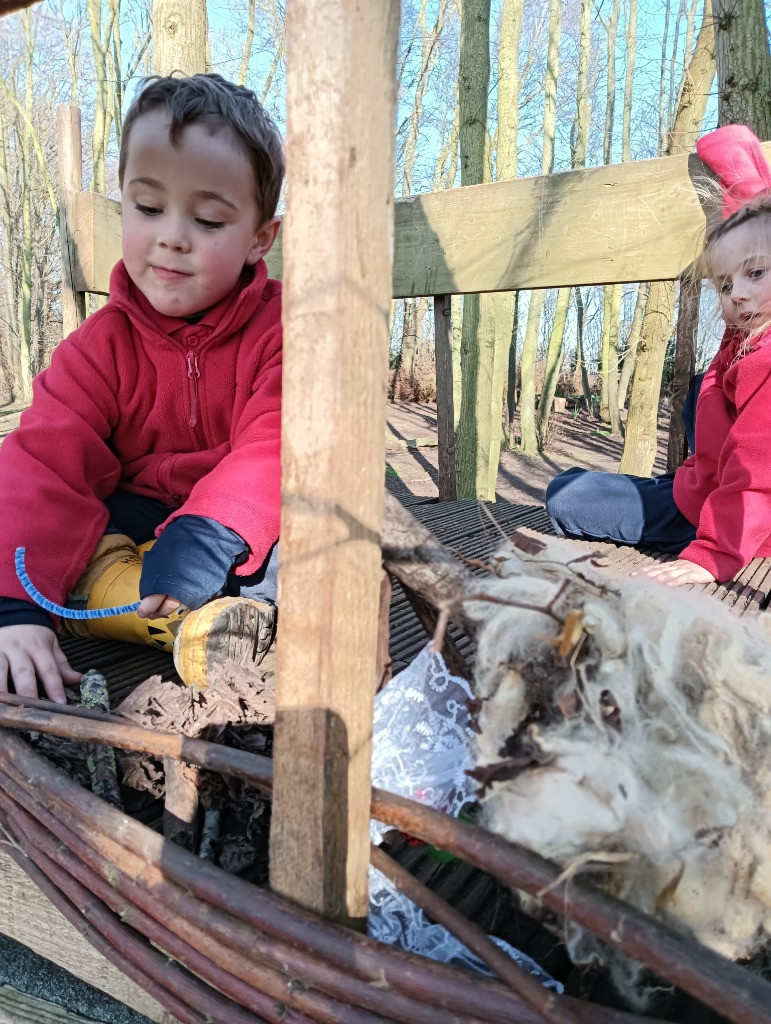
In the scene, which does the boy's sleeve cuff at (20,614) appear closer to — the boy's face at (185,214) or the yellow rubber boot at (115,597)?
the yellow rubber boot at (115,597)

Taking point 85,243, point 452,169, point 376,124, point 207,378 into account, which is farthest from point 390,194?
point 452,169

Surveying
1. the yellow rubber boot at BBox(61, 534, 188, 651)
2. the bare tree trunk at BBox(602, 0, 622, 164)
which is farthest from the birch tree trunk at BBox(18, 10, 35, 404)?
the yellow rubber boot at BBox(61, 534, 188, 651)

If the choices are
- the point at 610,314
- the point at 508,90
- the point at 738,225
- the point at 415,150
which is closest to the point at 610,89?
the point at 415,150

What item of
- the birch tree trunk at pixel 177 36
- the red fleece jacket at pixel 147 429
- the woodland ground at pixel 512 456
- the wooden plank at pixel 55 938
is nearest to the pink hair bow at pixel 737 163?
the red fleece jacket at pixel 147 429

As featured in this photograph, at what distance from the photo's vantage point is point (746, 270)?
139 cm

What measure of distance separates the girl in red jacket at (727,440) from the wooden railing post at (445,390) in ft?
1.96

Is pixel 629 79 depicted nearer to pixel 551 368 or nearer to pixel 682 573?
pixel 551 368

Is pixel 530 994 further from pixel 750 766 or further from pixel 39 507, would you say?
pixel 39 507

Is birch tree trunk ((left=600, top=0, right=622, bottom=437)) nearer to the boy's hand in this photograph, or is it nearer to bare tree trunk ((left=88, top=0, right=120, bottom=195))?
bare tree trunk ((left=88, top=0, right=120, bottom=195))

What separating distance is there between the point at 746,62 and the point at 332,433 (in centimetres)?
193

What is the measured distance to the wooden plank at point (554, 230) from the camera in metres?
1.68

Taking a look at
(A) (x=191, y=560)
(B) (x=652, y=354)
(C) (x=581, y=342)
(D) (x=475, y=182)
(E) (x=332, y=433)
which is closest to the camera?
(E) (x=332, y=433)

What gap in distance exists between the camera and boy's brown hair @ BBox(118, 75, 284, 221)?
3.36 ft

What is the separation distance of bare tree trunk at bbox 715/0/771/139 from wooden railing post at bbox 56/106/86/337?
183 centimetres
